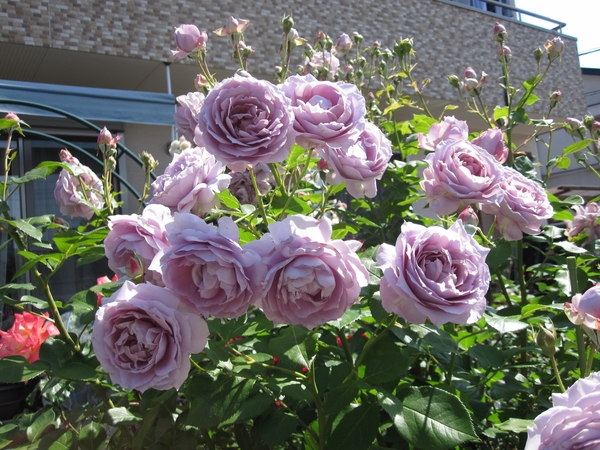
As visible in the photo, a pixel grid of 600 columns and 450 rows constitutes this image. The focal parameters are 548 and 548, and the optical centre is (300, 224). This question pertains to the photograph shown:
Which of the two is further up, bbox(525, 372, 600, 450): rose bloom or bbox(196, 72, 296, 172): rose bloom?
bbox(196, 72, 296, 172): rose bloom

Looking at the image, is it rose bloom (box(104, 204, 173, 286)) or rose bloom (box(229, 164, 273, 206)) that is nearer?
rose bloom (box(104, 204, 173, 286))

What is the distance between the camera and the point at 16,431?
1.07m

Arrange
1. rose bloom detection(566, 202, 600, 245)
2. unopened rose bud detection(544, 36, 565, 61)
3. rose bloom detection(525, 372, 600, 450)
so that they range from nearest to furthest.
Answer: rose bloom detection(525, 372, 600, 450) → rose bloom detection(566, 202, 600, 245) → unopened rose bud detection(544, 36, 565, 61)

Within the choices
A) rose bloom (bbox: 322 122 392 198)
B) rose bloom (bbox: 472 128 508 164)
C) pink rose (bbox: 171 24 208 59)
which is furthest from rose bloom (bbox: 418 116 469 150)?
pink rose (bbox: 171 24 208 59)

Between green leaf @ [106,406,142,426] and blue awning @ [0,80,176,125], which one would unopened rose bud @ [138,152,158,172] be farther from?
blue awning @ [0,80,176,125]

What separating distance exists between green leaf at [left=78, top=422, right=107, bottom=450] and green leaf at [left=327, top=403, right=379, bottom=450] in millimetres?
379

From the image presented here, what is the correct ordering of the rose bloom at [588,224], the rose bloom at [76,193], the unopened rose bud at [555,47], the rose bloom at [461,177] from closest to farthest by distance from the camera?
the rose bloom at [461,177]
the rose bloom at [76,193]
the rose bloom at [588,224]
the unopened rose bud at [555,47]

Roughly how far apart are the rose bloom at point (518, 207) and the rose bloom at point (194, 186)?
408 mm

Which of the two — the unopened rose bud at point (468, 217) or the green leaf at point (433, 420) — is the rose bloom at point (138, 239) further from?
the unopened rose bud at point (468, 217)

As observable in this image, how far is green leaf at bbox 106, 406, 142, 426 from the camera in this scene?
80cm

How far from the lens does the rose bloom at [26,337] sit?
1.18 meters

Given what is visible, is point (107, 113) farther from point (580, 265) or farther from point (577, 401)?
point (577, 401)

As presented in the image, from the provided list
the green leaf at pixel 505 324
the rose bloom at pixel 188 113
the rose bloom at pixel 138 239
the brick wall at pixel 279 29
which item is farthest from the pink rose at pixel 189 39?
the brick wall at pixel 279 29

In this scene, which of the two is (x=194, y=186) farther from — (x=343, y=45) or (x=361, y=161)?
(x=343, y=45)
